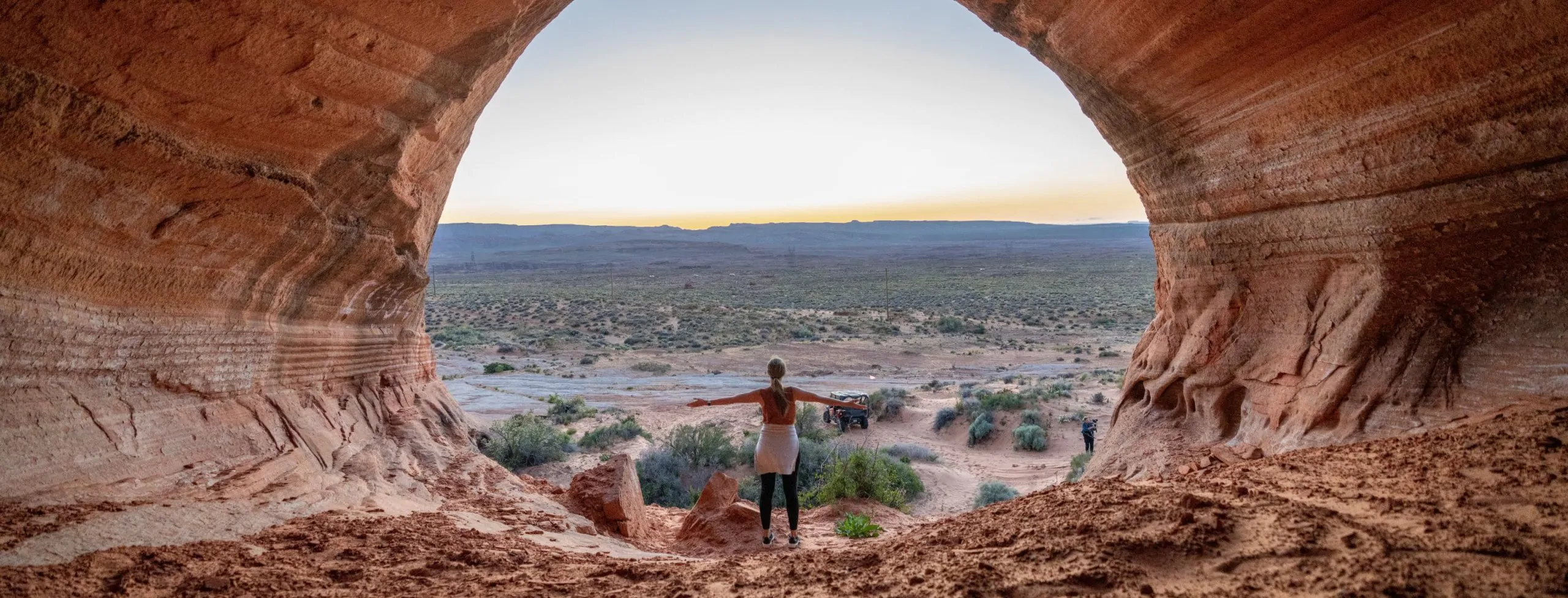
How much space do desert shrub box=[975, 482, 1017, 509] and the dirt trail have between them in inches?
297

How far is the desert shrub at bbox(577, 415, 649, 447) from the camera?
15.6m

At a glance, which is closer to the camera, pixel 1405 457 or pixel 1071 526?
pixel 1071 526

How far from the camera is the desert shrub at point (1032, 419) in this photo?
1733cm

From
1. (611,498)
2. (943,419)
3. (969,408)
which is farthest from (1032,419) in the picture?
(611,498)

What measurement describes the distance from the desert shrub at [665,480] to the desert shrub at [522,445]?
5.55 feet

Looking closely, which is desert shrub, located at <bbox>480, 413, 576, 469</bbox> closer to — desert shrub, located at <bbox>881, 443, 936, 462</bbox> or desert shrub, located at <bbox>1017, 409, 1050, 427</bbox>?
desert shrub, located at <bbox>881, 443, 936, 462</bbox>

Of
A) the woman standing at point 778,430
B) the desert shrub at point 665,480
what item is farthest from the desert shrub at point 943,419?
the woman standing at point 778,430

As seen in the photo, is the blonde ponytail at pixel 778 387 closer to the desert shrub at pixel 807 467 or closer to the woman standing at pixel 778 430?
the woman standing at pixel 778 430

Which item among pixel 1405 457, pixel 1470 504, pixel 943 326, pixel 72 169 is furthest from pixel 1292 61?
pixel 943 326

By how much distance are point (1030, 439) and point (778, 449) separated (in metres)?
11.3

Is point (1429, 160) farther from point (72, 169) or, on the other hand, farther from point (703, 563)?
point (72, 169)

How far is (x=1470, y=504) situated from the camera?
2.94m

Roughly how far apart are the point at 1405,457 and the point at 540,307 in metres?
48.0

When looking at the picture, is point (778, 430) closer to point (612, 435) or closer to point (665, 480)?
point (665, 480)
